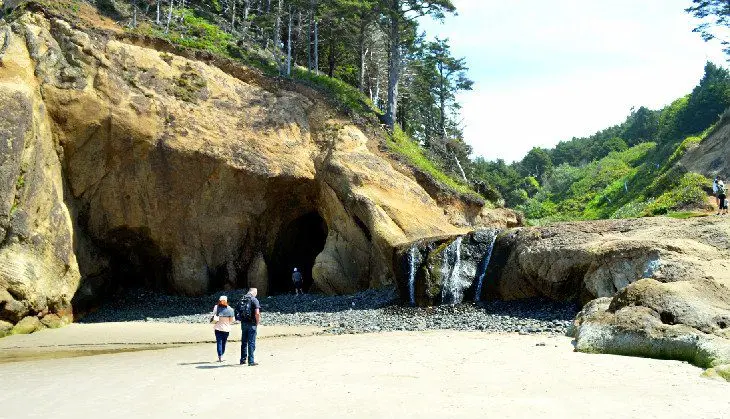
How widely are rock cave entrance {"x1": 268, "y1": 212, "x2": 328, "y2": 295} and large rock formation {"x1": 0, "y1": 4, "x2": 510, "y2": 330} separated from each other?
116 millimetres

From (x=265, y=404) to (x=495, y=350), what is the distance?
18.6ft

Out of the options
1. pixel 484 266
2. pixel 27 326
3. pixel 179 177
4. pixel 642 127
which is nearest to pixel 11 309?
pixel 27 326

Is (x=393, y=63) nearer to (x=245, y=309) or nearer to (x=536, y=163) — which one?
(x=245, y=309)

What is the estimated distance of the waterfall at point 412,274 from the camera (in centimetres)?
2241

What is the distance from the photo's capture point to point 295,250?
33375 millimetres

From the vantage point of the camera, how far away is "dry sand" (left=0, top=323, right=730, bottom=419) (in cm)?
768

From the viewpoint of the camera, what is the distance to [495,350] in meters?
12.4

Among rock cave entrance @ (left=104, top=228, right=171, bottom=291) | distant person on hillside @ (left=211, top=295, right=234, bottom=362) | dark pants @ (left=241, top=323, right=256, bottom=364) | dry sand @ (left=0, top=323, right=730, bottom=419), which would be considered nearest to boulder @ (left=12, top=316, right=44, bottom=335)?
rock cave entrance @ (left=104, top=228, right=171, bottom=291)

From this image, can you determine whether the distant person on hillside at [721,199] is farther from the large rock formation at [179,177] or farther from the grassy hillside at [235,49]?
the grassy hillside at [235,49]

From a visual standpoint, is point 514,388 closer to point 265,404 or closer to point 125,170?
point 265,404

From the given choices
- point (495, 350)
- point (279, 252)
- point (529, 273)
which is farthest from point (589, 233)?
point (279, 252)

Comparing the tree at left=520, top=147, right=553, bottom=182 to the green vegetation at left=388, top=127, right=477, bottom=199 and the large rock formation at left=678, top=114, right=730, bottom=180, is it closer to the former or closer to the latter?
the large rock formation at left=678, top=114, right=730, bottom=180

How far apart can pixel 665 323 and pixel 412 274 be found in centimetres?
1165

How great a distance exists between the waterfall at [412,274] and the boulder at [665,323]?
946 cm
